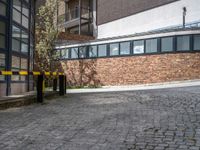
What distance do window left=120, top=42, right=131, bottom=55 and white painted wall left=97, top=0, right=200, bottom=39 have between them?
5195mm

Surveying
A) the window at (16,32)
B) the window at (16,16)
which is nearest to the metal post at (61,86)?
the window at (16,32)

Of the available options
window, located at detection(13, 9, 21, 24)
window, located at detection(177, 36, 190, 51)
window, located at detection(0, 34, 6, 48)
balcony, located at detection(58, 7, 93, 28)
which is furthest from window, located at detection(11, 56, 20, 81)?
balcony, located at detection(58, 7, 93, 28)

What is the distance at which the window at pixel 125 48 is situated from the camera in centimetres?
2398

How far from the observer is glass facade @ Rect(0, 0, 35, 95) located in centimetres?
1327

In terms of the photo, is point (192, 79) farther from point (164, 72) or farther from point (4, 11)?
point (4, 11)

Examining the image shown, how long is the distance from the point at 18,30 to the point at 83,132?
30.7 feet

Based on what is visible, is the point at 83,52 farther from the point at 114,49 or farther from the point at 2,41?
the point at 2,41

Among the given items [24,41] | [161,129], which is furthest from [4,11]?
[161,129]

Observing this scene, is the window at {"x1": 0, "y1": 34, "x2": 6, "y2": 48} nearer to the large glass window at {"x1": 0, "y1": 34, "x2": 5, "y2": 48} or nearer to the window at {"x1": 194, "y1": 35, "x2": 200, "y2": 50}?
the large glass window at {"x1": 0, "y1": 34, "x2": 5, "y2": 48}

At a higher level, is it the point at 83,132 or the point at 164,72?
the point at 164,72

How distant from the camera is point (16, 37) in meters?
14.7

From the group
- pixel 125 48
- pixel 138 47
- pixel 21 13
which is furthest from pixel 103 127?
pixel 125 48

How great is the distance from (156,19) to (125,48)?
20.5 feet

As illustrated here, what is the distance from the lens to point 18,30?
15.0 metres
